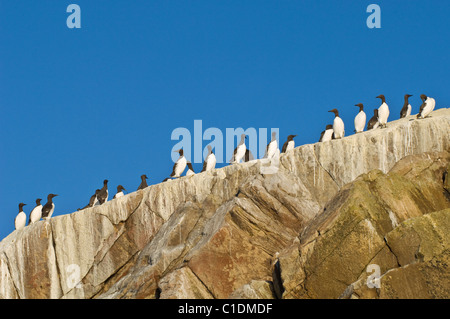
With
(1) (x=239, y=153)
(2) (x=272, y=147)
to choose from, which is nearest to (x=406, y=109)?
(2) (x=272, y=147)

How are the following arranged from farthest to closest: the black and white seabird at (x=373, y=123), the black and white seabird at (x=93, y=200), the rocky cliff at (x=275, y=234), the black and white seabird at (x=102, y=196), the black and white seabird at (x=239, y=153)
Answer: the black and white seabird at (x=93, y=200), the black and white seabird at (x=102, y=196), the black and white seabird at (x=239, y=153), the black and white seabird at (x=373, y=123), the rocky cliff at (x=275, y=234)

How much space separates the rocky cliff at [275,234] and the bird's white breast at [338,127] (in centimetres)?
149

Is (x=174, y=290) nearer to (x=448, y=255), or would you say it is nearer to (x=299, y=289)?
(x=299, y=289)

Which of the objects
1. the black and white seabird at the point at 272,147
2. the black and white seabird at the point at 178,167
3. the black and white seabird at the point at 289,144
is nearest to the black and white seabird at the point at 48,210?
the black and white seabird at the point at 178,167

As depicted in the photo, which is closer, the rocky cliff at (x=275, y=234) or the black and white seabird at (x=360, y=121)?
the rocky cliff at (x=275, y=234)

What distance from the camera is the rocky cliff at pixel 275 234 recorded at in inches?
714

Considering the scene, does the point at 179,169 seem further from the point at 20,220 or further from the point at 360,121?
the point at 360,121

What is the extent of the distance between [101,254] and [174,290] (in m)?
Result: 7.66

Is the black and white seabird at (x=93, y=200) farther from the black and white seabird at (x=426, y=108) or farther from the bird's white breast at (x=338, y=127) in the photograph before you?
the black and white seabird at (x=426, y=108)

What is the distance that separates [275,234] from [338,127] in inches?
293

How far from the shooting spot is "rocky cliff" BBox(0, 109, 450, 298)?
59.5 ft

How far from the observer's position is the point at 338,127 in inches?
1133

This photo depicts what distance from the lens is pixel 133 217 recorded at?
27906 millimetres
